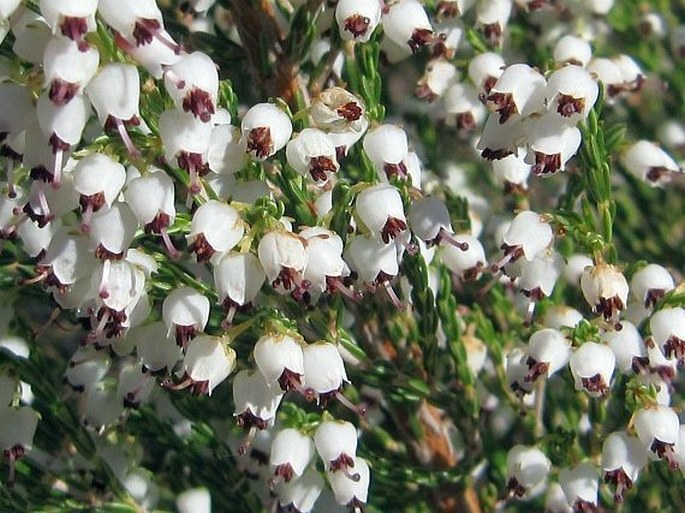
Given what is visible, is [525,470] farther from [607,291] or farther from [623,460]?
[607,291]

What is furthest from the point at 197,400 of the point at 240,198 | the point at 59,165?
the point at 59,165

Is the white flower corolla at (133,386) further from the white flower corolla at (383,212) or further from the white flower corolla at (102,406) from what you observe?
the white flower corolla at (383,212)

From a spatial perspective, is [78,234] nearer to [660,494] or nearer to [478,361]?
[478,361]

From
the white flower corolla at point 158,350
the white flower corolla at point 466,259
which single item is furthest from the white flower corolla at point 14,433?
the white flower corolla at point 466,259

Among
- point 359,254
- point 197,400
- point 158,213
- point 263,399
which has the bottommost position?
point 197,400

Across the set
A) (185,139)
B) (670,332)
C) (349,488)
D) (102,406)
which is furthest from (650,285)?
(102,406)

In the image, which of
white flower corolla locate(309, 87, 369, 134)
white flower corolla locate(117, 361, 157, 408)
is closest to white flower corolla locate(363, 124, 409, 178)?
white flower corolla locate(309, 87, 369, 134)
